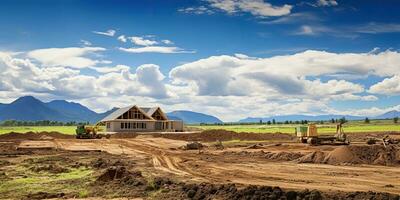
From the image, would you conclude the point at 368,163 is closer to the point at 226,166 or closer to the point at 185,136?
the point at 226,166

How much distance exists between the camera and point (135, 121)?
86.3 m

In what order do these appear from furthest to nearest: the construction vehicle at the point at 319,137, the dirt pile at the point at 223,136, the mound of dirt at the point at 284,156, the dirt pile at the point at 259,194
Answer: the dirt pile at the point at 223,136 < the construction vehicle at the point at 319,137 < the mound of dirt at the point at 284,156 < the dirt pile at the point at 259,194

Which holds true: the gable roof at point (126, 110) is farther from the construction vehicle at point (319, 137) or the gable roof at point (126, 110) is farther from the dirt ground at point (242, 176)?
the dirt ground at point (242, 176)

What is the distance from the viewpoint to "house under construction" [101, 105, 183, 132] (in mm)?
85312

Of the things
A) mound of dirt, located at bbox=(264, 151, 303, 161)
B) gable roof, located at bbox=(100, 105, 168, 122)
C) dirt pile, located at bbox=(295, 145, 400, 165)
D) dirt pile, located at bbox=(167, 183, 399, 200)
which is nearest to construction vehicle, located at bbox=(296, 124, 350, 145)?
mound of dirt, located at bbox=(264, 151, 303, 161)

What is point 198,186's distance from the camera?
62.7ft

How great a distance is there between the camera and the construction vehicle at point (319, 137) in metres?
45.5

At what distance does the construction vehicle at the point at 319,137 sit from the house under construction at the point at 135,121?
42.4 m

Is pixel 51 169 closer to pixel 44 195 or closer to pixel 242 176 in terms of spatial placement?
pixel 44 195

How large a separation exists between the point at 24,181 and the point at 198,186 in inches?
362

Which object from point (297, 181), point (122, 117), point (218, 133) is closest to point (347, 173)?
point (297, 181)

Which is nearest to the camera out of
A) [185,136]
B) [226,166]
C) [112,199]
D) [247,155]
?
[112,199]

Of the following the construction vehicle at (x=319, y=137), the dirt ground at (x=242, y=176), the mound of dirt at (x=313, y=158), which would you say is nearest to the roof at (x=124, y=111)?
the construction vehicle at (x=319, y=137)

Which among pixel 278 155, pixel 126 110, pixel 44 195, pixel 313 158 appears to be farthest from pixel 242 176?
pixel 126 110
